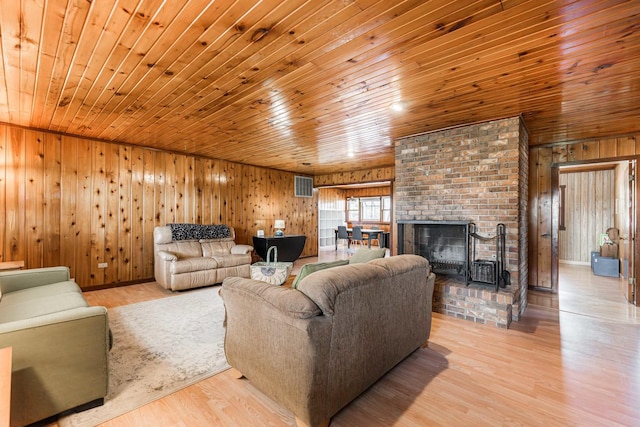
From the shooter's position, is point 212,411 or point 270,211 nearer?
point 212,411

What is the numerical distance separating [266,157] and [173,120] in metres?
2.38

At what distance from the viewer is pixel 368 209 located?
35.4 feet

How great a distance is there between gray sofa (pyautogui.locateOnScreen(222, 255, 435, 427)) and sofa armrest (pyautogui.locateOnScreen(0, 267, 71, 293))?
2185mm

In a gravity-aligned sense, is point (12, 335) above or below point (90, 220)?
below

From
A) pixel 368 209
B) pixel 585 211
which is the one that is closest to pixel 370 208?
pixel 368 209

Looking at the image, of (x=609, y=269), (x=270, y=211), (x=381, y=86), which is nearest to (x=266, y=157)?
(x=270, y=211)

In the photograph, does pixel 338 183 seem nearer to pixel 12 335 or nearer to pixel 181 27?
pixel 181 27

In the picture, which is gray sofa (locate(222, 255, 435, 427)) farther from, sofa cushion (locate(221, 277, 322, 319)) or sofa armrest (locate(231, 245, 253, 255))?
sofa armrest (locate(231, 245, 253, 255))

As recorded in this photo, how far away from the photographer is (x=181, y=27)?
175 cm

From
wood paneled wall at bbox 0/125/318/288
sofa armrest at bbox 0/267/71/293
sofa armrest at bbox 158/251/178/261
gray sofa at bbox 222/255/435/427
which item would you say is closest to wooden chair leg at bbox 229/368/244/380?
gray sofa at bbox 222/255/435/427

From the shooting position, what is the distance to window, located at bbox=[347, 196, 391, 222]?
34.2 ft

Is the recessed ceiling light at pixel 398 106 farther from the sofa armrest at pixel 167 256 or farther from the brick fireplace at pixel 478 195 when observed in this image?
the sofa armrest at pixel 167 256

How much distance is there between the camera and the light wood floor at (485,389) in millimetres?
1665

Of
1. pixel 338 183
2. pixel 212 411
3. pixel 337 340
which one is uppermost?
pixel 338 183
